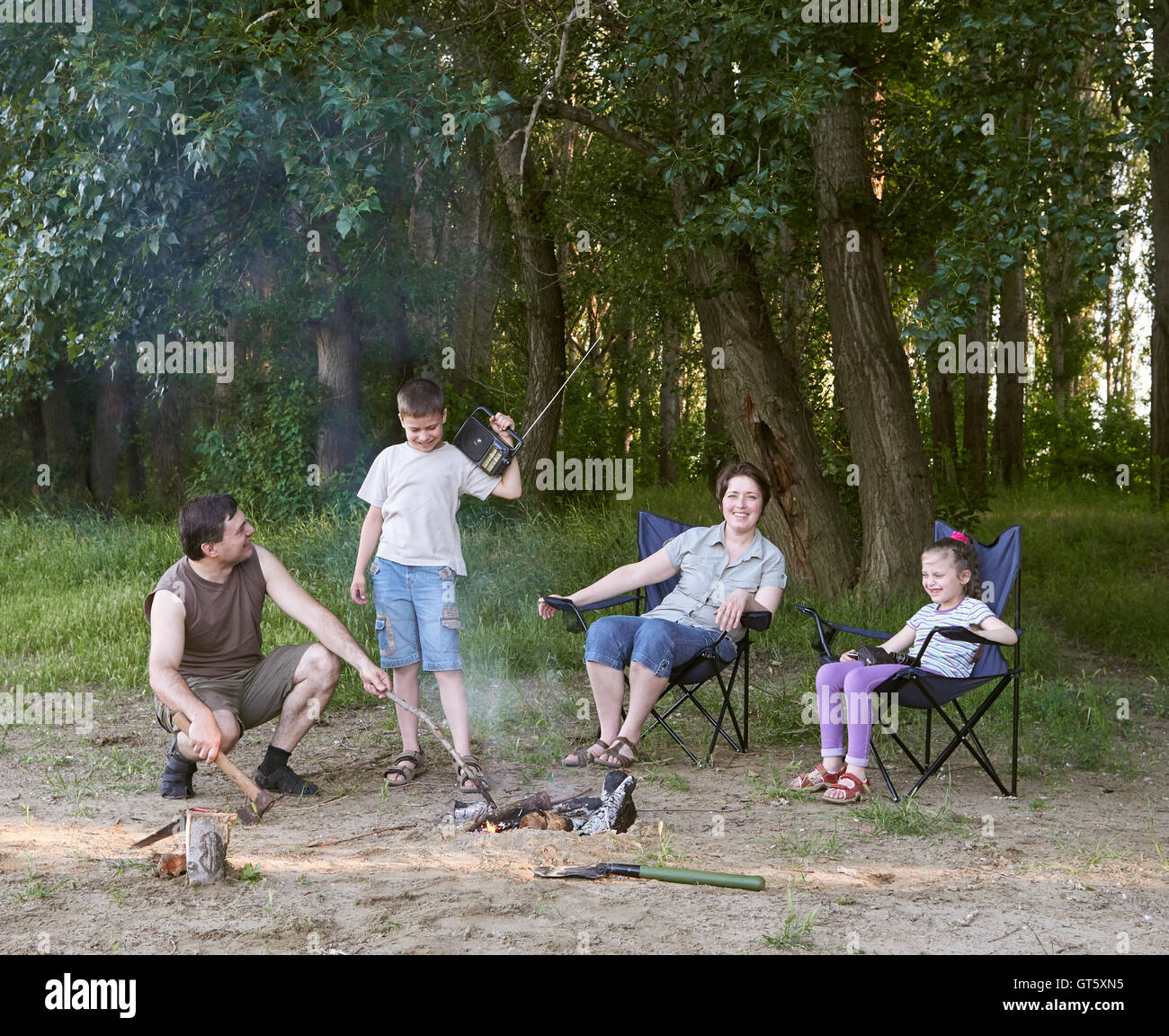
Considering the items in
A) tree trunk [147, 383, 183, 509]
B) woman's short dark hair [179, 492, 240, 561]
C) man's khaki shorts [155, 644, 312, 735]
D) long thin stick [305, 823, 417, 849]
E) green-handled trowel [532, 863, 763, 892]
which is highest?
tree trunk [147, 383, 183, 509]

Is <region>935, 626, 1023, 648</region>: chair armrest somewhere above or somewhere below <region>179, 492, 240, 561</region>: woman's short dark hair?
below

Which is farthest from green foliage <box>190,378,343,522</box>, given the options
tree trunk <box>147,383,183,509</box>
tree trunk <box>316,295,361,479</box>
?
tree trunk <box>147,383,183,509</box>

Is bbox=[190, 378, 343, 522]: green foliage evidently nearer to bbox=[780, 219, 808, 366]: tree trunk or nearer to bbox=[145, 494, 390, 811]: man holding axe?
bbox=[780, 219, 808, 366]: tree trunk

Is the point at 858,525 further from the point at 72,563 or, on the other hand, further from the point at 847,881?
the point at 72,563

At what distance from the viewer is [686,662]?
4.63 metres

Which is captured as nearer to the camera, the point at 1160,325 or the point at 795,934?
the point at 795,934

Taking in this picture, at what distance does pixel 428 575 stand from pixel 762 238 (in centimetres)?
275

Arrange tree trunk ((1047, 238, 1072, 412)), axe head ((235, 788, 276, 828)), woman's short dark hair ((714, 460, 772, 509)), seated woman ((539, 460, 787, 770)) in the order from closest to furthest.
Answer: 1. axe head ((235, 788, 276, 828))
2. seated woman ((539, 460, 787, 770))
3. woman's short dark hair ((714, 460, 772, 509))
4. tree trunk ((1047, 238, 1072, 412))

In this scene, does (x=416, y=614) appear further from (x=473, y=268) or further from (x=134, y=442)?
(x=134, y=442)

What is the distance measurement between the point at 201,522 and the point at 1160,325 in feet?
35.5

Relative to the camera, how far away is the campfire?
12.3 feet

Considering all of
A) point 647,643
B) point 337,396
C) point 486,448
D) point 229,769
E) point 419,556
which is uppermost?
point 337,396

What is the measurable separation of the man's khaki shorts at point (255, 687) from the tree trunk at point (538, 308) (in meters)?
6.94

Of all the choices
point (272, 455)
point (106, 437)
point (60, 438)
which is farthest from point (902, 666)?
point (106, 437)
